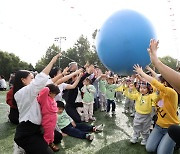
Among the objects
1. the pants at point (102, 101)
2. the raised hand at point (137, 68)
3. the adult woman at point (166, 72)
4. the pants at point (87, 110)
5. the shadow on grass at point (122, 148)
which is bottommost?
the pants at point (102, 101)

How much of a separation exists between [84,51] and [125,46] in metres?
60.2

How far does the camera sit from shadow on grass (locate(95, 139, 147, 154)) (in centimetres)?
491

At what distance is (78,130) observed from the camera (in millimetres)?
5891

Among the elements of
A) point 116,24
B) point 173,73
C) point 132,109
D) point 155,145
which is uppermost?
point 116,24

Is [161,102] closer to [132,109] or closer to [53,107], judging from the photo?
[53,107]

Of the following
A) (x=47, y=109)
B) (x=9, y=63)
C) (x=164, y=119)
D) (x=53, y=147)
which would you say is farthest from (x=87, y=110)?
(x=9, y=63)

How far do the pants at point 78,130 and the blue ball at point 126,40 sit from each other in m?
2.31

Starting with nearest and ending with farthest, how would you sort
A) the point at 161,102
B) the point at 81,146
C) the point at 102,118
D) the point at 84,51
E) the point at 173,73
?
the point at 173,73 → the point at 161,102 → the point at 81,146 → the point at 102,118 → the point at 84,51

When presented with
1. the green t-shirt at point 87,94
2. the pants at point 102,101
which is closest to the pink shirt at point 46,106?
the green t-shirt at point 87,94

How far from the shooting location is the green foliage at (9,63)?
54487 mm

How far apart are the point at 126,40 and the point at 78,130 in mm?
2944

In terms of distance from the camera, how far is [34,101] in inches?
137

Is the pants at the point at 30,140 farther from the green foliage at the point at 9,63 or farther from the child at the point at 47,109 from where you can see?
the green foliage at the point at 9,63

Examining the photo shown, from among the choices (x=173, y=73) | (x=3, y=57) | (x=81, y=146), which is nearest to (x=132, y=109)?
(x=81, y=146)
